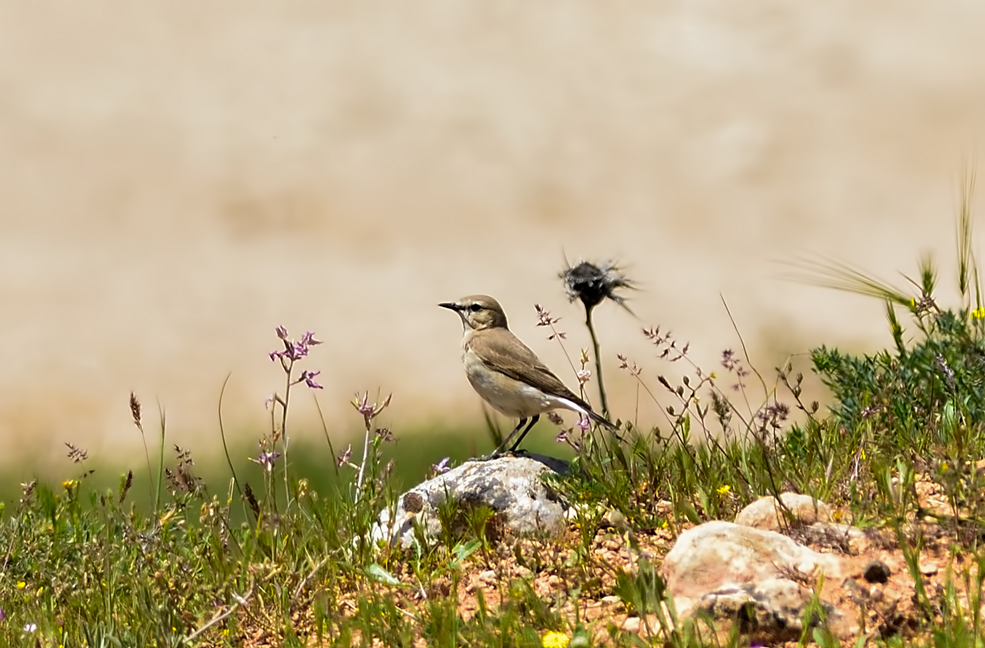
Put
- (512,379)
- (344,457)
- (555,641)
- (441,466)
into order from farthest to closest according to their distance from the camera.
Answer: (512,379) < (441,466) < (344,457) < (555,641)

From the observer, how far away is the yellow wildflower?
4.30 meters

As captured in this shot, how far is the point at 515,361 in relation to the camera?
796cm

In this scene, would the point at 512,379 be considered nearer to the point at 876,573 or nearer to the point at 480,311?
the point at 480,311

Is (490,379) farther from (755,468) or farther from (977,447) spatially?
(977,447)

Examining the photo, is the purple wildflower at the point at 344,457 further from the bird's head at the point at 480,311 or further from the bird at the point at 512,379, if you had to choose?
the bird's head at the point at 480,311

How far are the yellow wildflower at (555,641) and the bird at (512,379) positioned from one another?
2888mm

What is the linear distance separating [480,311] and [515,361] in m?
0.95

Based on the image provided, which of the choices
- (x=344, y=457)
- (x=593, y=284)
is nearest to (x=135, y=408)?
(x=344, y=457)

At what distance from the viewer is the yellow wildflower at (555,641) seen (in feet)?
14.1

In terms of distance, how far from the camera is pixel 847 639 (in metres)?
4.25

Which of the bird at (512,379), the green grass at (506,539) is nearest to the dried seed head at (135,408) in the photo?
the green grass at (506,539)

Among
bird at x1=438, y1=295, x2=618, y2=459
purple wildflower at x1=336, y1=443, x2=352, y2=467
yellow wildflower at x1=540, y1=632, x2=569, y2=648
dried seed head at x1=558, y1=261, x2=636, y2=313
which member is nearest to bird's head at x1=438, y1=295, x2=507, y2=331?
bird at x1=438, y1=295, x2=618, y2=459

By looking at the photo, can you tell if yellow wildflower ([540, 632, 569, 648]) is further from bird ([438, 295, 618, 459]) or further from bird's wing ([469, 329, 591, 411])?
bird's wing ([469, 329, 591, 411])

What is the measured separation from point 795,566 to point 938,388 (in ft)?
7.24
